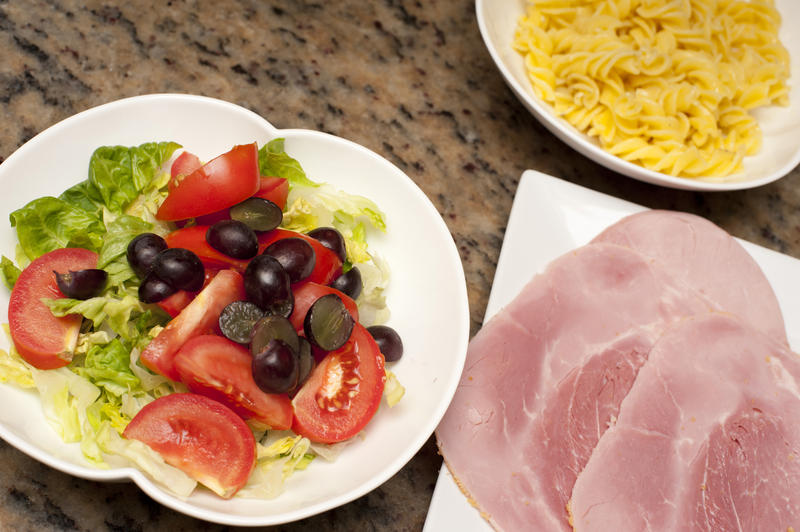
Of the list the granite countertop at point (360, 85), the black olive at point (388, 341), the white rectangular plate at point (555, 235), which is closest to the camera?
the black olive at point (388, 341)

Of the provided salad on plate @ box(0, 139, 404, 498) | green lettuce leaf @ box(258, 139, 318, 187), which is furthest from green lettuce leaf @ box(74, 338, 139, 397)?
green lettuce leaf @ box(258, 139, 318, 187)

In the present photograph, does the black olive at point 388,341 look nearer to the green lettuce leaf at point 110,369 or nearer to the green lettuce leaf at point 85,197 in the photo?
the green lettuce leaf at point 110,369

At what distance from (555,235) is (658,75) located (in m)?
0.78

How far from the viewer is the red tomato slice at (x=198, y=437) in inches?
54.1

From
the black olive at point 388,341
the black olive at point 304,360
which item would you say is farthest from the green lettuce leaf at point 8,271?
the black olive at point 388,341

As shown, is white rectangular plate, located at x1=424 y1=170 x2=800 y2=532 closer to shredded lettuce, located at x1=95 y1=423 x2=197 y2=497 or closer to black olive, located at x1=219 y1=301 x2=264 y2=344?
black olive, located at x1=219 y1=301 x2=264 y2=344

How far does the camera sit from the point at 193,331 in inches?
56.2

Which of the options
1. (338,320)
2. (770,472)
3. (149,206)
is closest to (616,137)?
(770,472)

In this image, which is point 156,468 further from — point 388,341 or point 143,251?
point 388,341

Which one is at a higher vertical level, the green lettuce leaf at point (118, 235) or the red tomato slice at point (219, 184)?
the red tomato slice at point (219, 184)

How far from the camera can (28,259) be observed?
5.23 feet

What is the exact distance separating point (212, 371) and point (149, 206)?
1.82 ft

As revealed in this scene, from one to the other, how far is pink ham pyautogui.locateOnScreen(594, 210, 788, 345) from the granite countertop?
308 millimetres

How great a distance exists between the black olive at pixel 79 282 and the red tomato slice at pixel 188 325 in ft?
0.60
